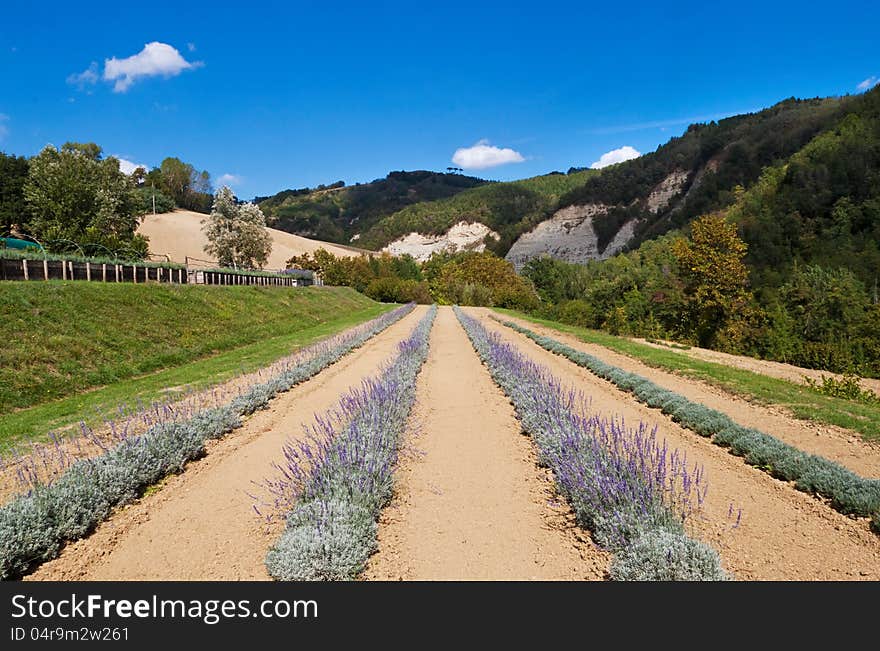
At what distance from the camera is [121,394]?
1088 centimetres

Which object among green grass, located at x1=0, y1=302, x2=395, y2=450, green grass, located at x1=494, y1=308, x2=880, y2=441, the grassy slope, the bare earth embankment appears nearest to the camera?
green grass, located at x1=0, y1=302, x2=395, y2=450

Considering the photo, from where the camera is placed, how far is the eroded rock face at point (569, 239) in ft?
358

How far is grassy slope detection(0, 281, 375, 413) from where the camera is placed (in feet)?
37.8

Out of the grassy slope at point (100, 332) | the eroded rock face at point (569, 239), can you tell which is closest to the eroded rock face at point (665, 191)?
the eroded rock face at point (569, 239)

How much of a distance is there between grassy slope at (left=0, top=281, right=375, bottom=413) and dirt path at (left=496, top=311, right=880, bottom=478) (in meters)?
15.5

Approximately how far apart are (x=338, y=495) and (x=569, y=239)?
12178cm

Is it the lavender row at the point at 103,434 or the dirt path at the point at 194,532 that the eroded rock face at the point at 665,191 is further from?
the dirt path at the point at 194,532

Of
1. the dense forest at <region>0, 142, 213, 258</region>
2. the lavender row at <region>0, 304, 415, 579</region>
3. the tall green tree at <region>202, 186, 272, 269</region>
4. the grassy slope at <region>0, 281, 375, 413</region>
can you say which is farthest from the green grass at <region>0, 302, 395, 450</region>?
the tall green tree at <region>202, 186, 272, 269</region>

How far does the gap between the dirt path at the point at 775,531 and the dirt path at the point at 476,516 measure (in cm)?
130

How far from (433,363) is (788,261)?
Answer: 50287 mm

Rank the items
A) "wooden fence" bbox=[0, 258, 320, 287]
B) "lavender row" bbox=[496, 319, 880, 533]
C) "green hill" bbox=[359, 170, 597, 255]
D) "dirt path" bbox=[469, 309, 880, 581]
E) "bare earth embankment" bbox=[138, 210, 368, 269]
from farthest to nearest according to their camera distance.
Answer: "green hill" bbox=[359, 170, 597, 255]
"bare earth embankment" bbox=[138, 210, 368, 269]
"wooden fence" bbox=[0, 258, 320, 287]
"lavender row" bbox=[496, 319, 880, 533]
"dirt path" bbox=[469, 309, 880, 581]

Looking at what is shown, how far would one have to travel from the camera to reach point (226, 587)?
3.59 metres

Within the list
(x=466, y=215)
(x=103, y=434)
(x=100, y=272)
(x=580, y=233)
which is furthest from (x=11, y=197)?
(x=466, y=215)

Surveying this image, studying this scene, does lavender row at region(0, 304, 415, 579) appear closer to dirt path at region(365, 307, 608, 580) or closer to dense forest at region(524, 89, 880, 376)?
dirt path at region(365, 307, 608, 580)
